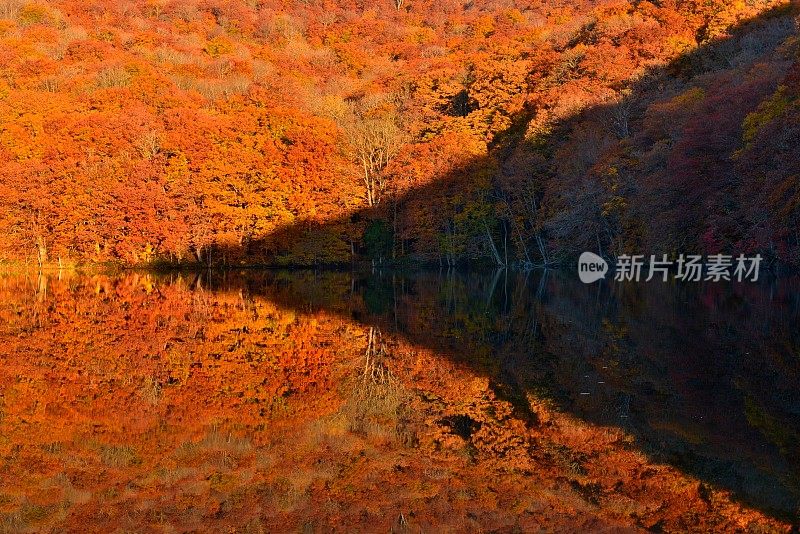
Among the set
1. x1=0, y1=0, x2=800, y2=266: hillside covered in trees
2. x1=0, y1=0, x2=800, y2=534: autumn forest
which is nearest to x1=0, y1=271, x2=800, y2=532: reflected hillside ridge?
x1=0, y1=0, x2=800, y2=534: autumn forest

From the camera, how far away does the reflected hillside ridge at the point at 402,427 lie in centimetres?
515

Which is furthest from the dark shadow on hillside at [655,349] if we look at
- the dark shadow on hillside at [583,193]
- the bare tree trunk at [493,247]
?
the bare tree trunk at [493,247]

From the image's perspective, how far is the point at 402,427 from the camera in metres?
7.22

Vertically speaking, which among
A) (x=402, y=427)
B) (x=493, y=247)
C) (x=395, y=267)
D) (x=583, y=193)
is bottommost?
(x=402, y=427)

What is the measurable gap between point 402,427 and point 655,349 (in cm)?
591

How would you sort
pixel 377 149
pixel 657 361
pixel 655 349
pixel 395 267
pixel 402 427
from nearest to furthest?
pixel 402 427, pixel 657 361, pixel 655 349, pixel 395 267, pixel 377 149

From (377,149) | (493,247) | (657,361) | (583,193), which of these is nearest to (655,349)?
(657,361)

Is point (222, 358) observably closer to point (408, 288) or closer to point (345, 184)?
point (408, 288)

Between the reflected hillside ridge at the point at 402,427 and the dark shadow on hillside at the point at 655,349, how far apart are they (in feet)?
0.15

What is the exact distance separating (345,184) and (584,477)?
43.4 meters

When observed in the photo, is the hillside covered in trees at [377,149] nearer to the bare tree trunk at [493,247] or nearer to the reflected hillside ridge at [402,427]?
the bare tree trunk at [493,247]

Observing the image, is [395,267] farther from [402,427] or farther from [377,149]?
[402,427]

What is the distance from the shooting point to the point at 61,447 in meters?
6.55

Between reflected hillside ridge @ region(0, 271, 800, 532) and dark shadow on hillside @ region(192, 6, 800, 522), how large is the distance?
0.15 ft
